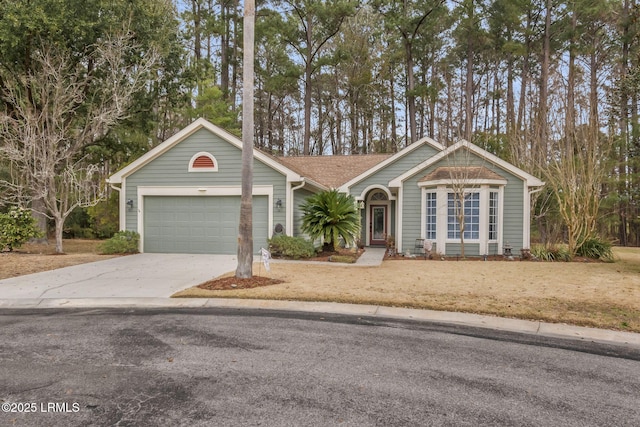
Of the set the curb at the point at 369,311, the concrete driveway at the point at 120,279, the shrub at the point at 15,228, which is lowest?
the curb at the point at 369,311

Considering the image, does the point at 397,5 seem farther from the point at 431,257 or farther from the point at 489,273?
the point at 489,273

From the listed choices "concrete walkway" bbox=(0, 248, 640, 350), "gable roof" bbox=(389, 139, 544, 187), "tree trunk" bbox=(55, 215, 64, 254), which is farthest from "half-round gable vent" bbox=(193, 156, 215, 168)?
"gable roof" bbox=(389, 139, 544, 187)

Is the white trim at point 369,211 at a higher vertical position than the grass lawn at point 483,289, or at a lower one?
higher

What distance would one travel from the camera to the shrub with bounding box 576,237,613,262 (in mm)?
12898

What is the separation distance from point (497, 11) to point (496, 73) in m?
5.23

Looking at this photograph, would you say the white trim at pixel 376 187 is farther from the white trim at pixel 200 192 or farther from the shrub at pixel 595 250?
the shrub at pixel 595 250

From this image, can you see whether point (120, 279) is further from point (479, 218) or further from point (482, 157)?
point (482, 157)

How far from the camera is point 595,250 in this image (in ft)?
43.0

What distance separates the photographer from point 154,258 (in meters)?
12.1

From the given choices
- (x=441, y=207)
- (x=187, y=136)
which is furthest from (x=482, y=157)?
(x=187, y=136)

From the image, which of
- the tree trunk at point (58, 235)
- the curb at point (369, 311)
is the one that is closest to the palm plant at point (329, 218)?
the curb at point (369, 311)

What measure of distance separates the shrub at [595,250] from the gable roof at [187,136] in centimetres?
1045

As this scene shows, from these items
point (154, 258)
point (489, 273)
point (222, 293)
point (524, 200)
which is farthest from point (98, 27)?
point (524, 200)

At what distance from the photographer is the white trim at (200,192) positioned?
13031mm
